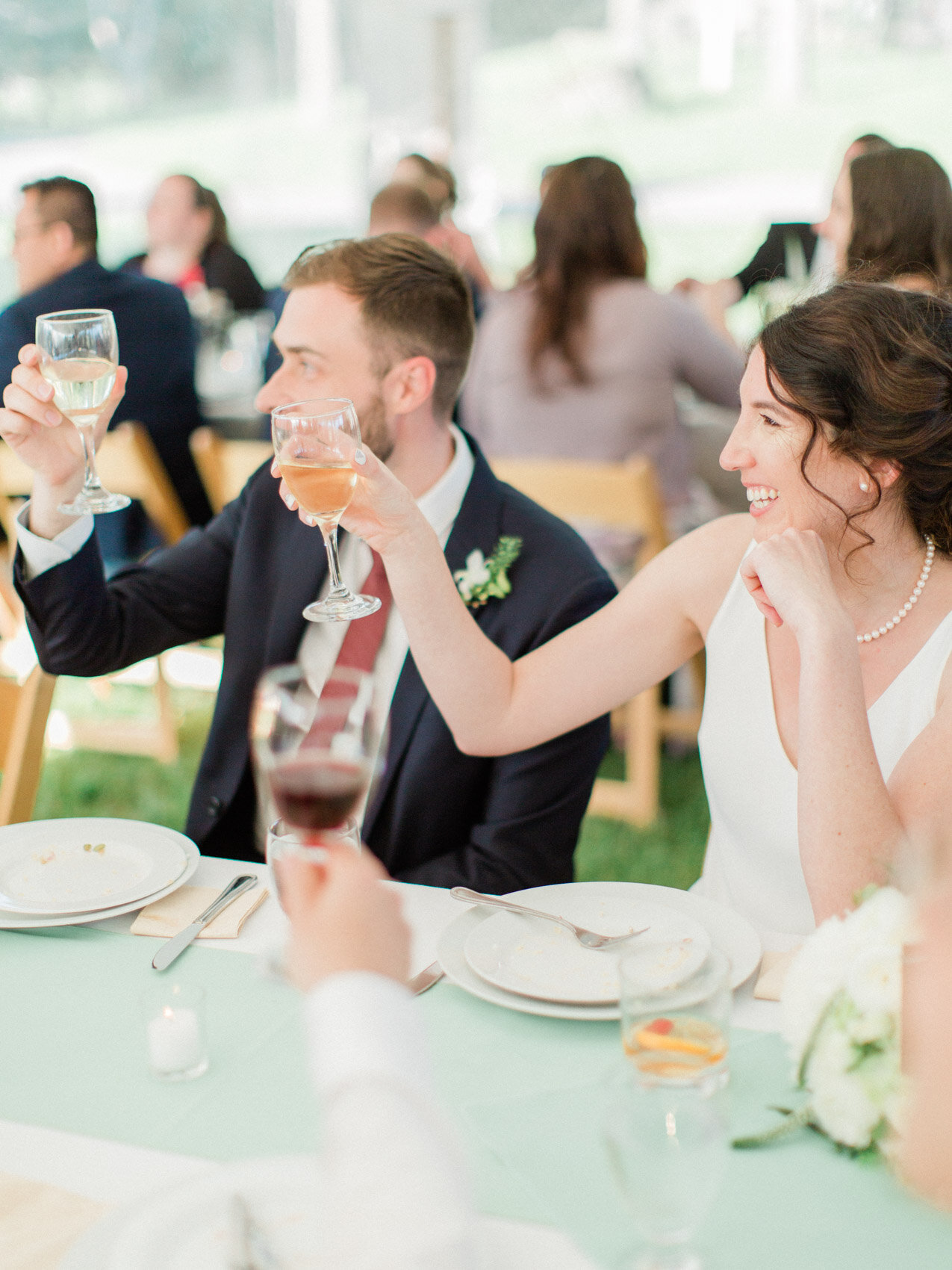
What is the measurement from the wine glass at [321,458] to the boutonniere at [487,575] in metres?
0.31

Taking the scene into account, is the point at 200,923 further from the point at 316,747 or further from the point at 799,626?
the point at 799,626

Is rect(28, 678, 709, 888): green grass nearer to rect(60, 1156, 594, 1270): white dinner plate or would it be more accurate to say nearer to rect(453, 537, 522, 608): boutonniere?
rect(453, 537, 522, 608): boutonniere

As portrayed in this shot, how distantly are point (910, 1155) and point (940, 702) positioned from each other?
3.11 feet

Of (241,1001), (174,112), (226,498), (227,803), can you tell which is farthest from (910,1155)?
(174,112)

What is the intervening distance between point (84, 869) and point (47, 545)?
546mm

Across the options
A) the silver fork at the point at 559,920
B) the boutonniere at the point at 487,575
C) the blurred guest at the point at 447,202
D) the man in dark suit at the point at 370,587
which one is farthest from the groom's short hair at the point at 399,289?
the blurred guest at the point at 447,202

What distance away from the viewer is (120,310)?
156 inches

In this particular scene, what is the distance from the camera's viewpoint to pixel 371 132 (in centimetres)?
721

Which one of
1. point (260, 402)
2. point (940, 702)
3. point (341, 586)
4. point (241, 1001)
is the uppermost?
point (260, 402)

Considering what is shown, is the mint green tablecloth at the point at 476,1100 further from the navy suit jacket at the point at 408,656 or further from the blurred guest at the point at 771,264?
the blurred guest at the point at 771,264

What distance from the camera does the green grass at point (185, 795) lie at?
3.27 metres

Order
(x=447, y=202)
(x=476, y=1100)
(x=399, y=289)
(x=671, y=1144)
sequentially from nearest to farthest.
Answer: (x=671, y=1144)
(x=476, y=1100)
(x=399, y=289)
(x=447, y=202)

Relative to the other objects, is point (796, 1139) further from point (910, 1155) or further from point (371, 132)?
point (371, 132)

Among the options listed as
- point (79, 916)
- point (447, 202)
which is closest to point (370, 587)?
point (79, 916)
